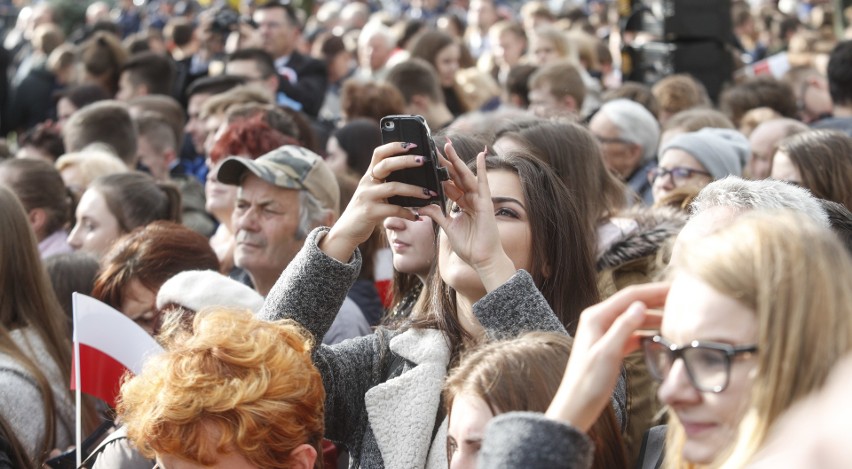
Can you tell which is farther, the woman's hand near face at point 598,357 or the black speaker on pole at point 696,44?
the black speaker on pole at point 696,44

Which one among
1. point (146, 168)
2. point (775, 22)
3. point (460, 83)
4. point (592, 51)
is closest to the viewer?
point (146, 168)

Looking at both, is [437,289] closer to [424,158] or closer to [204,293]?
[424,158]

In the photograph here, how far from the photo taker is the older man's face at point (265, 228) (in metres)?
4.37

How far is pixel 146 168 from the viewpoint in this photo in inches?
298

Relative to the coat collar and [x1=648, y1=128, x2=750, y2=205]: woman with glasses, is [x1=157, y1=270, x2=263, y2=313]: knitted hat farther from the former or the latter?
[x1=648, y1=128, x2=750, y2=205]: woman with glasses

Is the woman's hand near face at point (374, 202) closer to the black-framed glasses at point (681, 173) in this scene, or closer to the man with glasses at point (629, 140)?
the black-framed glasses at point (681, 173)

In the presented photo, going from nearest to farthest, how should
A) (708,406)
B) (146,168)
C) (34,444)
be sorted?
(708,406) → (34,444) → (146,168)

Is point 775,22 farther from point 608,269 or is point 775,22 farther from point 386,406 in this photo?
point 386,406

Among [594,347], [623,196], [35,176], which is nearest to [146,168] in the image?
[35,176]

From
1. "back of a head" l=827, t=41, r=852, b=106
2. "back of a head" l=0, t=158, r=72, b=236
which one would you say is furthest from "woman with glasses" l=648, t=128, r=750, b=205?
Answer: "back of a head" l=0, t=158, r=72, b=236

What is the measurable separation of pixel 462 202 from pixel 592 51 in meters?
8.57

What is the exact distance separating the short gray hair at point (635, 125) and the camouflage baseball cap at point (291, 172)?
2.12 metres

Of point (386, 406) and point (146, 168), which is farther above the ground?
point (386, 406)

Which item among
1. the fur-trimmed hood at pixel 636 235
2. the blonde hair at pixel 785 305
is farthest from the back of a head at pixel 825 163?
the blonde hair at pixel 785 305
